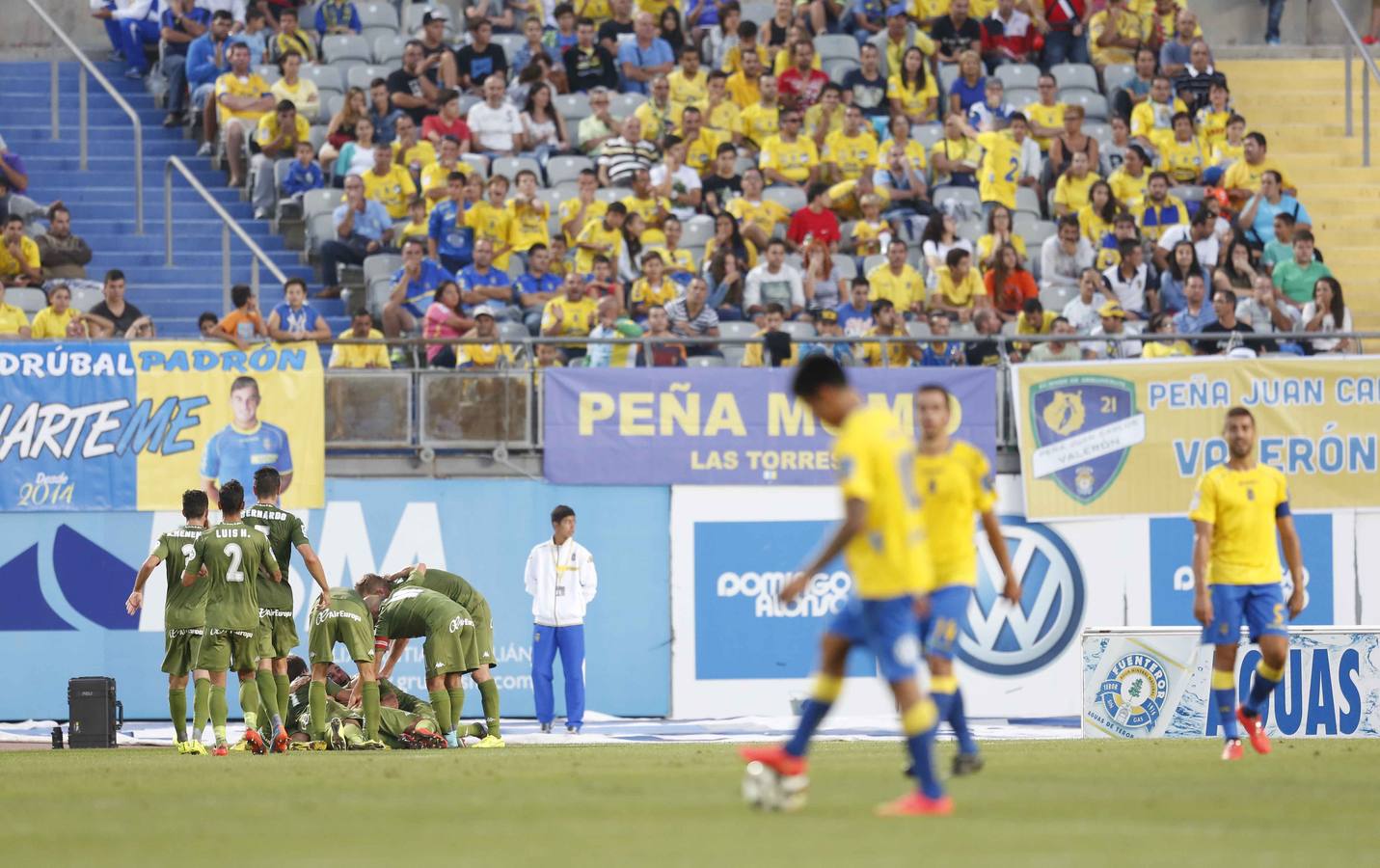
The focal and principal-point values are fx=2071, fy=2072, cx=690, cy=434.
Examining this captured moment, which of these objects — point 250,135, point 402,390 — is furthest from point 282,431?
point 250,135

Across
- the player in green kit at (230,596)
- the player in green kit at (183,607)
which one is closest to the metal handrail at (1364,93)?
the player in green kit at (230,596)

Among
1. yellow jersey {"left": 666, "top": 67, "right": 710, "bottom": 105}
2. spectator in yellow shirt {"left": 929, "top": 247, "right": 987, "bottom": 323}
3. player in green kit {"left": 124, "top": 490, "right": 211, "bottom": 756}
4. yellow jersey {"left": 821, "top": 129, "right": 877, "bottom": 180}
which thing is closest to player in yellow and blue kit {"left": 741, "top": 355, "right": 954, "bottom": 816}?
player in green kit {"left": 124, "top": 490, "right": 211, "bottom": 756}

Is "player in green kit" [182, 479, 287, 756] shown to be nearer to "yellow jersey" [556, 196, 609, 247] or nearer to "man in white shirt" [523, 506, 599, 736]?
"man in white shirt" [523, 506, 599, 736]

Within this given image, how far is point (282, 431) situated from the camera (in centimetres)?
2077

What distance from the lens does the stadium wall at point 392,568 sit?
20703 mm

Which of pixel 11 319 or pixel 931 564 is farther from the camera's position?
pixel 11 319

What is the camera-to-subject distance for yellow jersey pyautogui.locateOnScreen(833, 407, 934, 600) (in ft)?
28.6

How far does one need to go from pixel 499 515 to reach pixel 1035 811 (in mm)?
12635

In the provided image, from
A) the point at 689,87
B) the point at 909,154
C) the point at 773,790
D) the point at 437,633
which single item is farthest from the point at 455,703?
the point at 689,87

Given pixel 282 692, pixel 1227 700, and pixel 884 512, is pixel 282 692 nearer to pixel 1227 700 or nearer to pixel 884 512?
pixel 1227 700

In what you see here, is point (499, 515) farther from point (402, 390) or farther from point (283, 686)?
point (283, 686)

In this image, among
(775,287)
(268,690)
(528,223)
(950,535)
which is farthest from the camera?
(528,223)

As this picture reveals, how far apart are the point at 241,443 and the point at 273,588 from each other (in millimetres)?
4298

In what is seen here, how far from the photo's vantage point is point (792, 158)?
24734 millimetres
